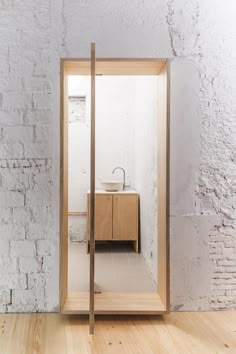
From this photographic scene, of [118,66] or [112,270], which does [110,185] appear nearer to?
[112,270]

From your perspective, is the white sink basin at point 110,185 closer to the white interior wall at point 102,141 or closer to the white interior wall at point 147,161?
the white interior wall at point 147,161

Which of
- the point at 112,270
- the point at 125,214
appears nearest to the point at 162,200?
the point at 112,270

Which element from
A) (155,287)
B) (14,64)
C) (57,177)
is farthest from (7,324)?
(14,64)

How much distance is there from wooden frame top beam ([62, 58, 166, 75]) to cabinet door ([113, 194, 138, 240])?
212cm

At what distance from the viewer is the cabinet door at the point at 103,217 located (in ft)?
16.9

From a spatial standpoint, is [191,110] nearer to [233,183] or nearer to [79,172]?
[233,183]

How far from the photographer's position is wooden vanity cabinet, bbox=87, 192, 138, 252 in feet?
16.9

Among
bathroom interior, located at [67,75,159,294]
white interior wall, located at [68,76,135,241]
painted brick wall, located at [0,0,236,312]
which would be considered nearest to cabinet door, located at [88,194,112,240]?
bathroom interior, located at [67,75,159,294]

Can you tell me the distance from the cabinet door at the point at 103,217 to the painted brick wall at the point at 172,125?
2109mm

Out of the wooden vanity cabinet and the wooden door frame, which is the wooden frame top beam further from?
the wooden vanity cabinet

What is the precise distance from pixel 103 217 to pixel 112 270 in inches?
40.0

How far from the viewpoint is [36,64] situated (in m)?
3.05

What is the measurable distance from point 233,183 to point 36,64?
1.80 m

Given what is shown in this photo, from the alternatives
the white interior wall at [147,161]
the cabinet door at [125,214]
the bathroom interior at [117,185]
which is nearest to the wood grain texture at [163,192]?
the bathroom interior at [117,185]
